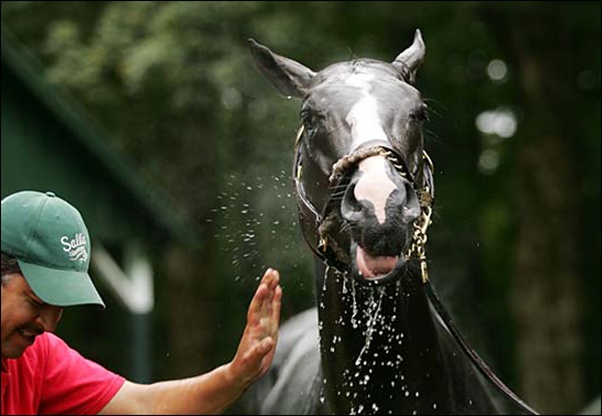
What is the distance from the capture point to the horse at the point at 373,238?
443cm

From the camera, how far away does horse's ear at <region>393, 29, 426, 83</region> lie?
549cm

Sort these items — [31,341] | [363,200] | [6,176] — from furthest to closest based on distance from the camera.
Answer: [6,176], [363,200], [31,341]

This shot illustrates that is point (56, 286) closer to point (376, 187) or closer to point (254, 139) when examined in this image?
point (376, 187)

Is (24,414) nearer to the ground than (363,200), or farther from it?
nearer to the ground

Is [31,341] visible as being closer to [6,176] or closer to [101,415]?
[101,415]

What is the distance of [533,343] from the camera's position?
15.3 meters

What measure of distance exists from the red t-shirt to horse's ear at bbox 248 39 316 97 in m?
1.59

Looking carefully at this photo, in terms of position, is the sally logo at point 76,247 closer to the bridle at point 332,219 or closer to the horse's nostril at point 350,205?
the horse's nostril at point 350,205

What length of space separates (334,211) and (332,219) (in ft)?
0.10

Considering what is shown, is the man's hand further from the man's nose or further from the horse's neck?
the horse's neck

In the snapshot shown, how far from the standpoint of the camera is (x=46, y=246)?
12.3 feet

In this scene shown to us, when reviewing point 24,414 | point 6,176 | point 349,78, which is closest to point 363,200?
point 349,78

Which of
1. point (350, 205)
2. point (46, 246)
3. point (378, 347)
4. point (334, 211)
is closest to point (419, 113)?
point (334, 211)

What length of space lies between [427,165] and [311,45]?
9.03 metres
